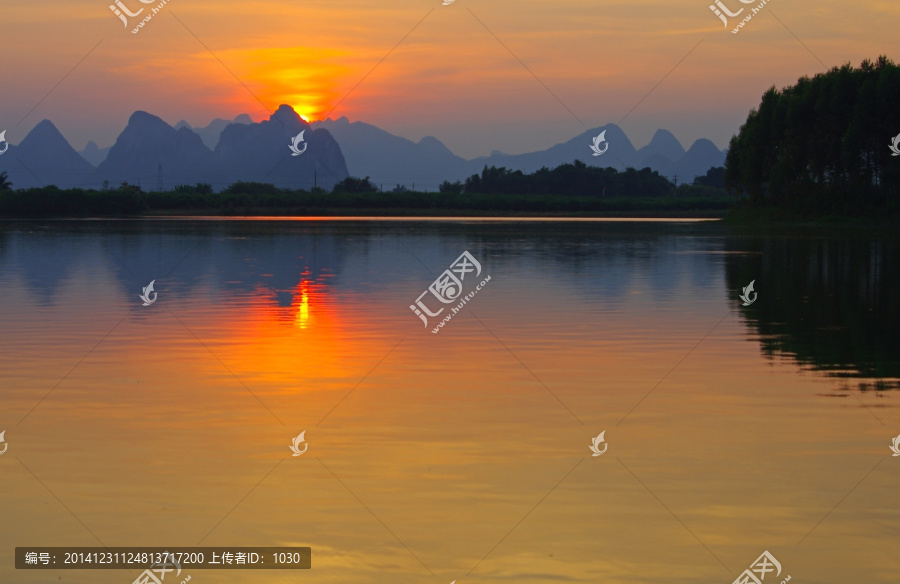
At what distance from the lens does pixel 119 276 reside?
98.0 ft

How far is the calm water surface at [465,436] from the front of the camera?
6918mm

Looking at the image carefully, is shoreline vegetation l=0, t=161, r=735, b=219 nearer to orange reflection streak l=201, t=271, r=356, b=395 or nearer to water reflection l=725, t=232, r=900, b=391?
water reflection l=725, t=232, r=900, b=391

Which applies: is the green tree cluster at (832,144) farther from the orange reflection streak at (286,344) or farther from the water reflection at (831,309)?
the orange reflection streak at (286,344)

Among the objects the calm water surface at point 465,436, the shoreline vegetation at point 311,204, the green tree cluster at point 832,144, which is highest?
the shoreline vegetation at point 311,204

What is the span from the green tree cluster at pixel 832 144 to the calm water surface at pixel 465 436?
49.9 meters

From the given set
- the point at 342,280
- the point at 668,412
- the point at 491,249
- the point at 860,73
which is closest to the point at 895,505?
the point at 668,412

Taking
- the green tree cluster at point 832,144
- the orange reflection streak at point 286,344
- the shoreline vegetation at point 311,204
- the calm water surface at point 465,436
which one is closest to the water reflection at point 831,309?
the calm water surface at point 465,436

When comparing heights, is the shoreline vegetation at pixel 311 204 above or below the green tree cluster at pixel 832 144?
above

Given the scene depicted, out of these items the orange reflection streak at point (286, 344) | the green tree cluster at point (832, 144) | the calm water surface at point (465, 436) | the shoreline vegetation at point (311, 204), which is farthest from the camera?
the shoreline vegetation at point (311, 204)

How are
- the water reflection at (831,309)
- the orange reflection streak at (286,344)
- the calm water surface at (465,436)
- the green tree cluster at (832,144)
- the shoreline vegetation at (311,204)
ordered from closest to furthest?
the calm water surface at (465,436)
the orange reflection streak at (286,344)
the water reflection at (831,309)
the green tree cluster at (832,144)
the shoreline vegetation at (311,204)

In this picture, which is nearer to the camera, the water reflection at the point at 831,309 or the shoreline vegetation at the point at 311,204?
the water reflection at the point at 831,309

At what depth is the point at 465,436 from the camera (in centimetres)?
996

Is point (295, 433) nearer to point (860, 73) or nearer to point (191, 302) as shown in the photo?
point (191, 302)

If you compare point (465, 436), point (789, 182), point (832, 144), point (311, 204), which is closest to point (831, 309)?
point (465, 436)
